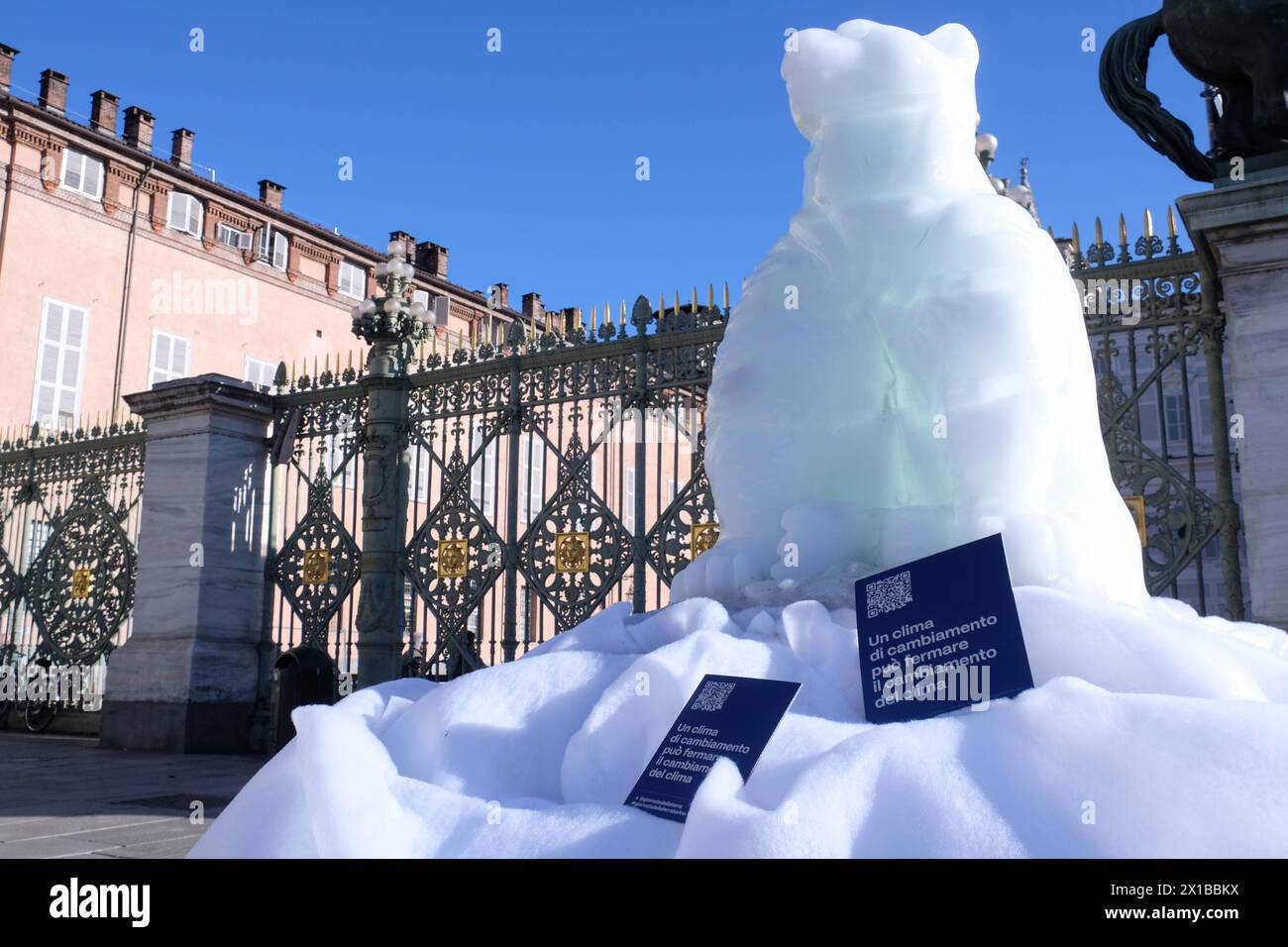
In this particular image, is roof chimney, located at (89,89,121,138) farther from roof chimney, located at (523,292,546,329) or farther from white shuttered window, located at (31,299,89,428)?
roof chimney, located at (523,292,546,329)

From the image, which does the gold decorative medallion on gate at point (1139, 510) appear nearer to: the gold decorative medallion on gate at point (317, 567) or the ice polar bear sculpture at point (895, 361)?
the ice polar bear sculpture at point (895, 361)

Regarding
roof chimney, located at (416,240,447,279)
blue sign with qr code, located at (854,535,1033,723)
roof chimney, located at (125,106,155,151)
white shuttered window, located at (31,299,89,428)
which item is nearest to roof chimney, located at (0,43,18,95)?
roof chimney, located at (125,106,155,151)

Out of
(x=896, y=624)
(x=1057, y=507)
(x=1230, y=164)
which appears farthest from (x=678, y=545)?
(x=896, y=624)

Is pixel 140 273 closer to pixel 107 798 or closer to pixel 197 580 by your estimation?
pixel 197 580

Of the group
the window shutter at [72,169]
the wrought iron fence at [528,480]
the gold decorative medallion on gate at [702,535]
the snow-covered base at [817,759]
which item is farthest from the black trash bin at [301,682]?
the window shutter at [72,169]

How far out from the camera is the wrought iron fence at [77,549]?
1094 cm

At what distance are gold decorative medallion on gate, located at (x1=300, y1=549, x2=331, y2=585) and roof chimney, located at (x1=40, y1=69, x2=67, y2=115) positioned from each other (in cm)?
1361

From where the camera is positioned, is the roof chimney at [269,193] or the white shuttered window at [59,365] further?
the roof chimney at [269,193]

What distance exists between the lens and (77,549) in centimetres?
1136

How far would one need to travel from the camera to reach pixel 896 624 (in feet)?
7.79

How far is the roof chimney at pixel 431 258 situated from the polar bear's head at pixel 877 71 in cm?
1977

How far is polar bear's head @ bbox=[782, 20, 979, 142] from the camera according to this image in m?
3.26
